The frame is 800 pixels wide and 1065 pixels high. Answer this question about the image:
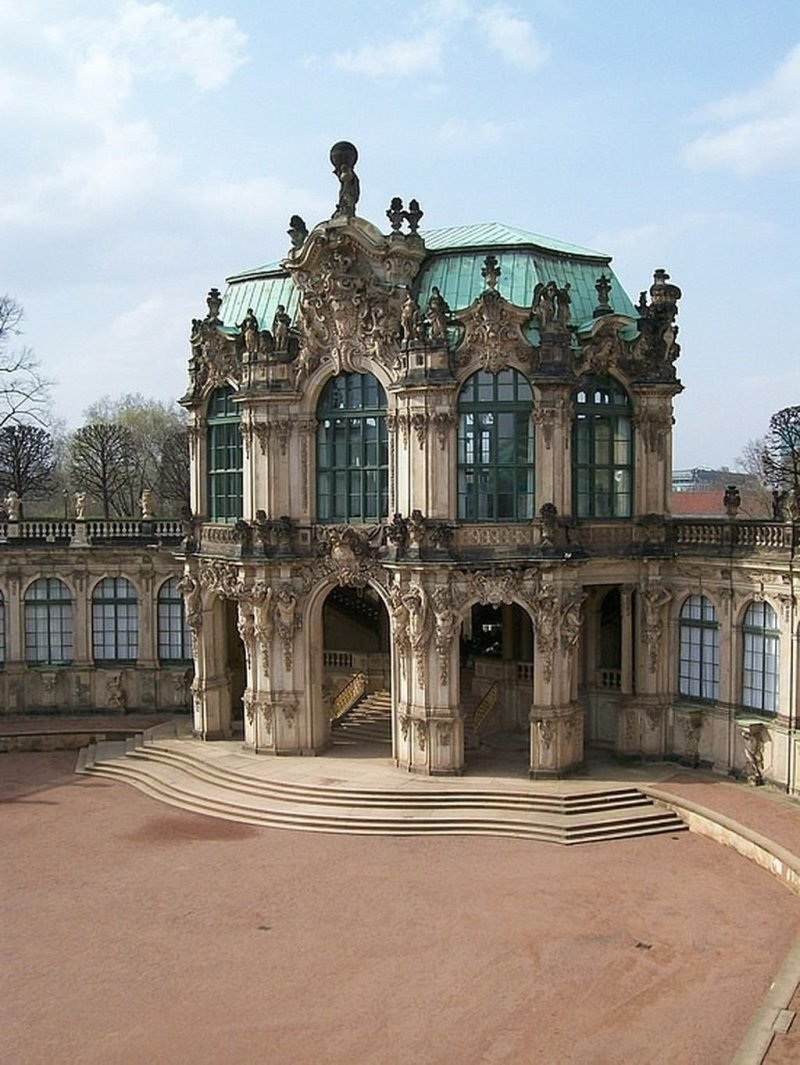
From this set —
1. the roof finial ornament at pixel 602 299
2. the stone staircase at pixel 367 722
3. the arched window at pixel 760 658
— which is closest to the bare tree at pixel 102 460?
the stone staircase at pixel 367 722

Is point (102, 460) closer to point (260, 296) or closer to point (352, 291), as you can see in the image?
point (260, 296)

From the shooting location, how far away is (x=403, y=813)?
30453mm

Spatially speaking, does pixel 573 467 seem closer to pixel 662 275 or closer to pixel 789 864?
pixel 662 275

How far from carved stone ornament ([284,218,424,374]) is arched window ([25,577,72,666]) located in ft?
49.4

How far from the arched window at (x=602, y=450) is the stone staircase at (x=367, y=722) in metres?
10.4

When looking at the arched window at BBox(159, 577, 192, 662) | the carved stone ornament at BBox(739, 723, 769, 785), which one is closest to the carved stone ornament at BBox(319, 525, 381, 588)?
the arched window at BBox(159, 577, 192, 662)

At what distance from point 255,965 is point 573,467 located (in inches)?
684

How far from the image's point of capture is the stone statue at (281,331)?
115 feet

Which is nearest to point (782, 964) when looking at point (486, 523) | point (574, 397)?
point (486, 523)

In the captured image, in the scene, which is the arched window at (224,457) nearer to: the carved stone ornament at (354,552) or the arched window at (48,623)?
the carved stone ornament at (354,552)

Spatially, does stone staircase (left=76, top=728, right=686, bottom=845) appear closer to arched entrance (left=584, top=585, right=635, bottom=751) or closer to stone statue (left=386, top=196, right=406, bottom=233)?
arched entrance (left=584, top=585, right=635, bottom=751)

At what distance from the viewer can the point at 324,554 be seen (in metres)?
35.0

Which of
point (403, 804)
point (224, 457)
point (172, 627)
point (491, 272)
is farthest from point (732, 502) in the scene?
point (172, 627)

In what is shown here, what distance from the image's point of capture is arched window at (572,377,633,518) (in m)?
33.8
